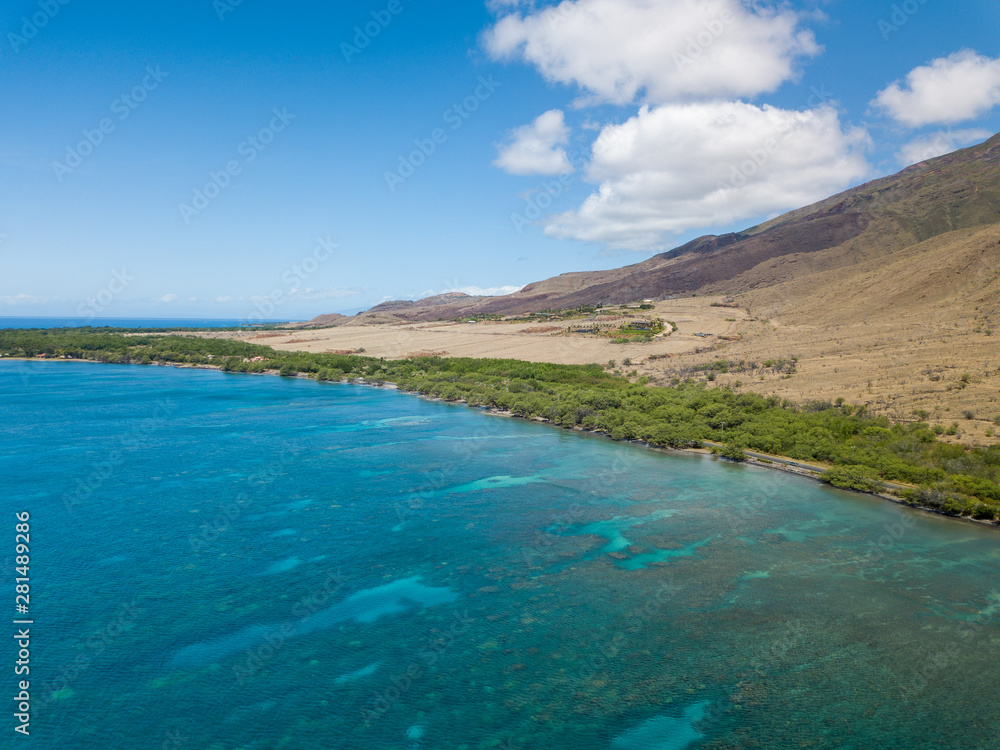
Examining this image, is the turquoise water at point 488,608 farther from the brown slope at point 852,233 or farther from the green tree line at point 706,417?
the brown slope at point 852,233

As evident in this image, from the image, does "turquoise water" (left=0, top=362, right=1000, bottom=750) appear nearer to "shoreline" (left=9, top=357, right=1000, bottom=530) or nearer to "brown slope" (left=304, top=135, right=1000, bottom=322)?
"shoreline" (left=9, top=357, right=1000, bottom=530)

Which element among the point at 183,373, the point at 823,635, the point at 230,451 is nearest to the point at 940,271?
the point at 823,635

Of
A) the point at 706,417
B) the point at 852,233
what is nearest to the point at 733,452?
the point at 706,417

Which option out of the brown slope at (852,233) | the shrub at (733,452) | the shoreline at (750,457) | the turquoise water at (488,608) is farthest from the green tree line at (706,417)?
the brown slope at (852,233)

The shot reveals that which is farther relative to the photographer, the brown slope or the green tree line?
the brown slope

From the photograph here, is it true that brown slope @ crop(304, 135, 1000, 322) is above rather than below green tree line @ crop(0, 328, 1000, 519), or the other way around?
above

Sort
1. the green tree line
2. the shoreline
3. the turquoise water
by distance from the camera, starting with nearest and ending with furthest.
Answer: the turquoise water < the shoreline < the green tree line

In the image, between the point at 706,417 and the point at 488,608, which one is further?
the point at 706,417

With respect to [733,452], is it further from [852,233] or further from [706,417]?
[852,233]

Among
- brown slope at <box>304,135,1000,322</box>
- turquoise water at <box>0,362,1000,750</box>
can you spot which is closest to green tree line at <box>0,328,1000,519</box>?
turquoise water at <box>0,362,1000,750</box>
